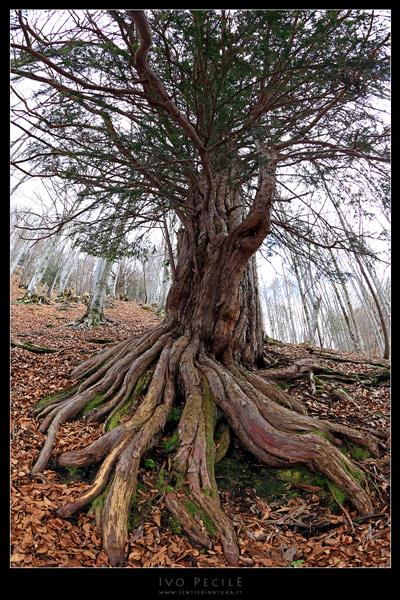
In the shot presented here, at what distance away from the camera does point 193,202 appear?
4586 mm

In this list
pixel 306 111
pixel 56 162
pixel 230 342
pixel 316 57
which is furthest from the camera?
pixel 230 342

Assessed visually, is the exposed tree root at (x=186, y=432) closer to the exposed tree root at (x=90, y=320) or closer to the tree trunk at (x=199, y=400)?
the tree trunk at (x=199, y=400)

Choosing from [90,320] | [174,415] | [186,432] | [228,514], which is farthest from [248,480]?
[90,320]

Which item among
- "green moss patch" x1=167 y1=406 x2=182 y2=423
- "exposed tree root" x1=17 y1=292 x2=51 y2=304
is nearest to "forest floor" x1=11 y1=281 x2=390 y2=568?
"green moss patch" x1=167 y1=406 x2=182 y2=423

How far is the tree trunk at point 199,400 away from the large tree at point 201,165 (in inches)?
0.6

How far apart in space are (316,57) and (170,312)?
11.1ft

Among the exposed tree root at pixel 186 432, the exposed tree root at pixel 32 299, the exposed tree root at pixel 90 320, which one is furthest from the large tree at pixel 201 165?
the exposed tree root at pixel 32 299

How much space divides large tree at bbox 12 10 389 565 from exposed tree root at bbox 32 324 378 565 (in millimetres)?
14

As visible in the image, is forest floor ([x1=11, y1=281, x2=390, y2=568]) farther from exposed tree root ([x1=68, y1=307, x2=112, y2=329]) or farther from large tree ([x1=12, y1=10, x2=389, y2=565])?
exposed tree root ([x1=68, y1=307, x2=112, y2=329])
